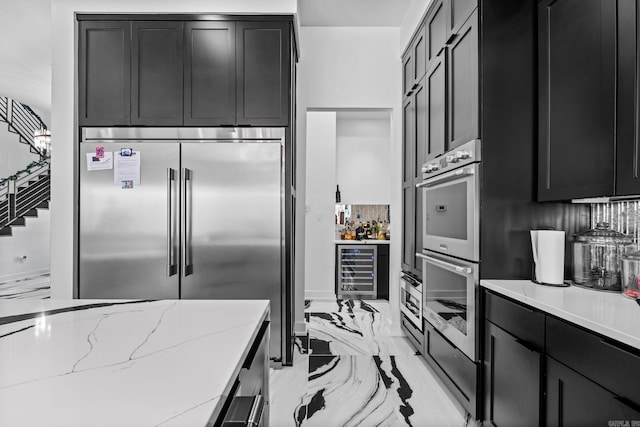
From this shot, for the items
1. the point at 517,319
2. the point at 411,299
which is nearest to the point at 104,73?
the point at 411,299

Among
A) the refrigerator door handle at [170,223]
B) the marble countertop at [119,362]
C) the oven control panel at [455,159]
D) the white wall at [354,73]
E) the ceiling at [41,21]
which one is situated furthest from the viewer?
the white wall at [354,73]

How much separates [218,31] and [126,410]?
2.77 meters

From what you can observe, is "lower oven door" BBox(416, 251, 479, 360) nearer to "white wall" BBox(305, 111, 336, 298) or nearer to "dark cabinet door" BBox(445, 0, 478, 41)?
"dark cabinet door" BBox(445, 0, 478, 41)

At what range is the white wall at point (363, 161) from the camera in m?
5.64

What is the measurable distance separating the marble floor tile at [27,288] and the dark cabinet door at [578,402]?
589cm

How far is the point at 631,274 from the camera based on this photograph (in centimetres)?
152

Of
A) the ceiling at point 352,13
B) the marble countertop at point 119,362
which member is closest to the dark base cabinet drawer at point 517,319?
the marble countertop at point 119,362

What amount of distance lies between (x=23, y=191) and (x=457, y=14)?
863 centimetres

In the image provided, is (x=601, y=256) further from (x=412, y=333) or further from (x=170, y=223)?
(x=170, y=223)

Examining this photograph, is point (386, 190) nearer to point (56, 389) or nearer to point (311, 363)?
point (311, 363)

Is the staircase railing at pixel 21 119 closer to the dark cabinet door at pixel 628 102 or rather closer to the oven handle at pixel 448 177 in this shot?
the oven handle at pixel 448 177

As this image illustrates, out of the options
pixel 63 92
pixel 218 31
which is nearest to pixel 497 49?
pixel 218 31

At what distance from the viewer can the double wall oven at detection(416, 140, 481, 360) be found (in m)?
1.97

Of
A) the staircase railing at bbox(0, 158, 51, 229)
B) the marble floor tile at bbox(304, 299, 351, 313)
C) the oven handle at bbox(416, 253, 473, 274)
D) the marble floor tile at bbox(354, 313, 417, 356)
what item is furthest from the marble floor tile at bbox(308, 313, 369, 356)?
the staircase railing at bbox(0, 158, 51, 229)
